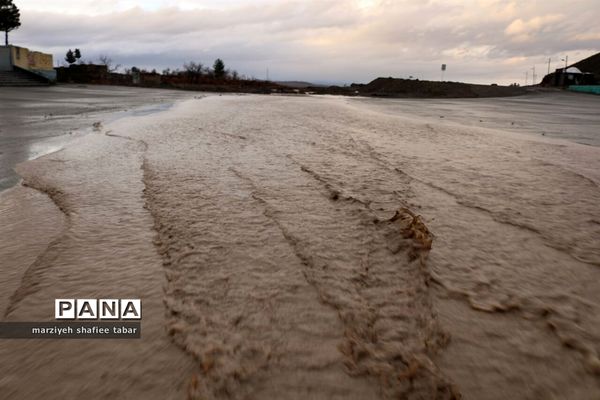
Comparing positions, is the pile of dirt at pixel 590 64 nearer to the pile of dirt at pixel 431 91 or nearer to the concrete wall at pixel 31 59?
the pile of dirt at pixel 431 91

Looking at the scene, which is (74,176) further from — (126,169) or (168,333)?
(168,333)

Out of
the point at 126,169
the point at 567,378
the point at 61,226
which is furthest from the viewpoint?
the point at 126,169

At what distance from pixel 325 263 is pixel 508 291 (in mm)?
Answer: 812

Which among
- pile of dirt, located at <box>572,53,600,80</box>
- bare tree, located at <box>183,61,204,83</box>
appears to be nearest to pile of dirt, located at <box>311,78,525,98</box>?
bare tree, located at <box>183,61,204,83</box>

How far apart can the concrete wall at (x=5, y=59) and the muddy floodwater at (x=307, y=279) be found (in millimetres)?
30376

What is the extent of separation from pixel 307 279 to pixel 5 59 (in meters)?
33.7

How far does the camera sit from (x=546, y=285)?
5.58ft

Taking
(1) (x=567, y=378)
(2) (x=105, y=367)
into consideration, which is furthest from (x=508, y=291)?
(2) (x=105, y=367)

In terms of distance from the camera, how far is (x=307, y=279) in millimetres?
1709

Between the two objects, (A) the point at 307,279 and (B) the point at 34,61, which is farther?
(B) the point at 34,61

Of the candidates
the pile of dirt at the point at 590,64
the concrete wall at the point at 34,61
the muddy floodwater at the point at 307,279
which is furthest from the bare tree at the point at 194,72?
the pile of dirt at the point at 590,64

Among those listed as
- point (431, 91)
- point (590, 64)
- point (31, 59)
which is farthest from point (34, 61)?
point (590, 64)

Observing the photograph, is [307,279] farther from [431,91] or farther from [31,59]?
[431,91]

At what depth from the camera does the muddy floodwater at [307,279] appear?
3.78 ft
